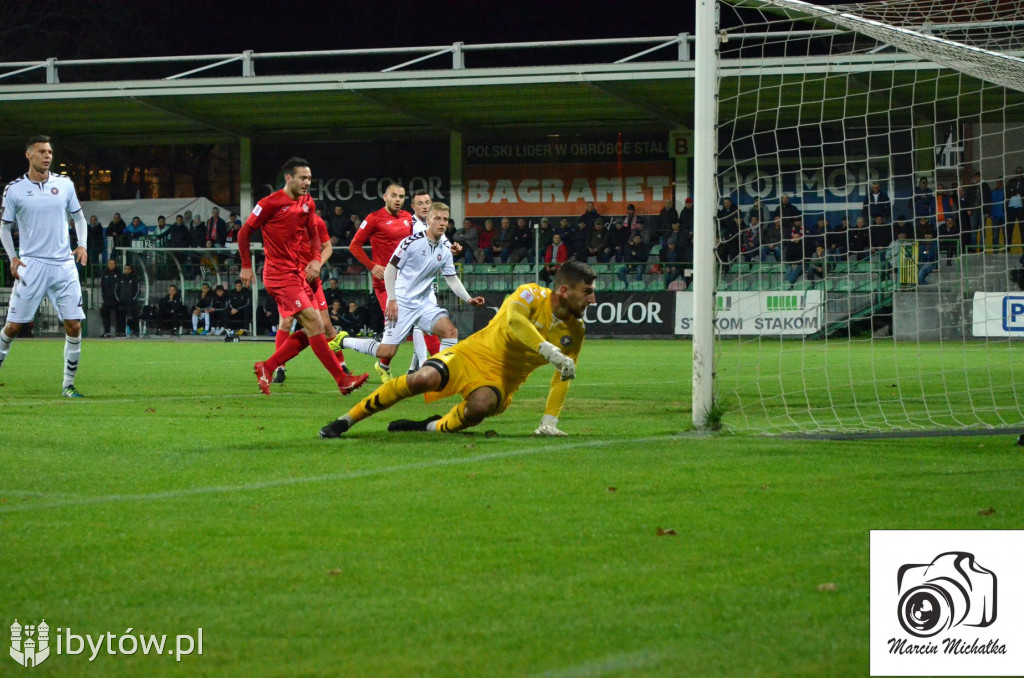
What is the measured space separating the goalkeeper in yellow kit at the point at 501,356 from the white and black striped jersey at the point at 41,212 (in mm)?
5114

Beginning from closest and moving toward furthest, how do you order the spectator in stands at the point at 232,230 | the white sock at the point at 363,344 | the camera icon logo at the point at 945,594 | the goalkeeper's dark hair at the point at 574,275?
1. the camera icon logo at the point at 945,594
2. the goalkeeper's dark hair at the point at 574,275
3. the white sock at the point at 363,344
4. the spectator in stands at the point at 232,230

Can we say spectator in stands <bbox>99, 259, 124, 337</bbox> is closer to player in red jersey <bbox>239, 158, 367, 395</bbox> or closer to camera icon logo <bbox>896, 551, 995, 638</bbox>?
player in red jersey <bbox>239, 158, 367, 395</bbox>

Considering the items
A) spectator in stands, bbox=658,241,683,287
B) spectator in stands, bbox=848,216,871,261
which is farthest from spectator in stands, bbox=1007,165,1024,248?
spectator in stands, bbox=658,241,683,287

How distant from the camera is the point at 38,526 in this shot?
478cm

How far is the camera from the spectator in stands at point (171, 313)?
92.1ft

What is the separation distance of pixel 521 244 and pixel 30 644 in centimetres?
2626

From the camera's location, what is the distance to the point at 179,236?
32094mm

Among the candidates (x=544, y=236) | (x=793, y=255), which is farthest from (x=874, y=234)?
(x=544, y=236)

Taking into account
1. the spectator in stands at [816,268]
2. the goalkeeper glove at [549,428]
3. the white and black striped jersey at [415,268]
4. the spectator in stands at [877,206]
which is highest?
the spectator in stands at [877,206]

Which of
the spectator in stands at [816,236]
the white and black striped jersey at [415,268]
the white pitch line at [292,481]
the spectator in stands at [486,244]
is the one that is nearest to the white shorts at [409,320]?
the white and black striped jersey at [415,268]

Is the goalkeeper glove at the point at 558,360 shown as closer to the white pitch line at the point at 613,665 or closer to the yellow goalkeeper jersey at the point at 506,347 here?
the yellow goalkeeper jersey at the point at 506,347

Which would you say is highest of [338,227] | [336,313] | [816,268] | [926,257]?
[338,227]

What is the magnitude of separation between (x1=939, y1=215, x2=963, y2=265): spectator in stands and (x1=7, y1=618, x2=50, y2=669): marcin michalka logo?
742 inches

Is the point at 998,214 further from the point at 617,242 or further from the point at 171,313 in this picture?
the point at 171,313
